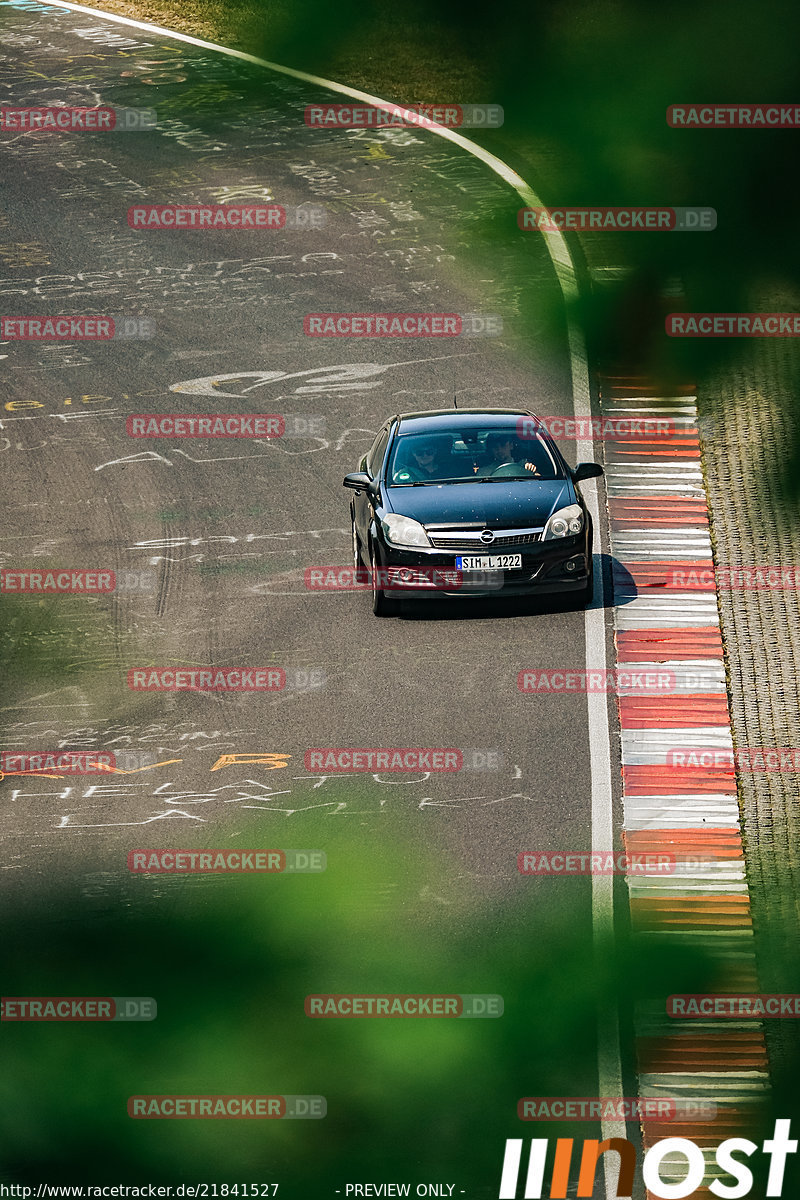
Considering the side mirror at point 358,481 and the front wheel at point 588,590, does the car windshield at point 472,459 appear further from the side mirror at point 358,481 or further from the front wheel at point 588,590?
the front wheel at point 588,590

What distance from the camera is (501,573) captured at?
1327cm

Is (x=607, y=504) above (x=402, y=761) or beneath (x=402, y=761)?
above

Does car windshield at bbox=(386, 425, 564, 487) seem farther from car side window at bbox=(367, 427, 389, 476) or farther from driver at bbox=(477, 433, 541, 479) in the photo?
car side window at bbox=(367, 427, 389, 476)

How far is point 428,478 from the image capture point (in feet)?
46.1

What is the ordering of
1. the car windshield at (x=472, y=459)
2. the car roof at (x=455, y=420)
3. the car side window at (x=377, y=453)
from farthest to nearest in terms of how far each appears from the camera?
the car side window at (x=377, y=453) < the car roof at (x=455, y=420) < the car windshield at (x=472, y=459)

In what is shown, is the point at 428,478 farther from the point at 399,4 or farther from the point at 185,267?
the point at 399,4

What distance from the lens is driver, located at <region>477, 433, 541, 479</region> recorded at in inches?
554

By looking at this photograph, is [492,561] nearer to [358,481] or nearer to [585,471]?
[585,471]

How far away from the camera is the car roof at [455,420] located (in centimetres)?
1448

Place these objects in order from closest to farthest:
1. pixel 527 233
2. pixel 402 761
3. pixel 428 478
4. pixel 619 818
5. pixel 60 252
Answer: pixel 527 233
pixel 619 818
pixel 402 761
pixel 428 478
pixel 60 252

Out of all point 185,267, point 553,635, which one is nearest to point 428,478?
point 553,635

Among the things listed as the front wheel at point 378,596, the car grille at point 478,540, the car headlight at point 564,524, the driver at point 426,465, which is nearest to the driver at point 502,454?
the driver at point 426,465

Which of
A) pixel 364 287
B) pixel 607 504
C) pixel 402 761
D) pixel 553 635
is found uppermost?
pixel 364 287

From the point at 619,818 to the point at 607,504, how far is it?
19.8ft
